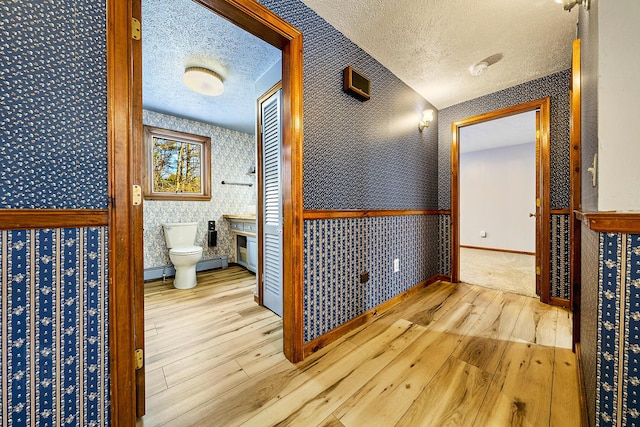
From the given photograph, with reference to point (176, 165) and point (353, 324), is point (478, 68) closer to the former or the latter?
point (353, 324)

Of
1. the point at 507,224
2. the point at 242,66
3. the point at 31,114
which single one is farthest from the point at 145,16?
→ the point at 507,224

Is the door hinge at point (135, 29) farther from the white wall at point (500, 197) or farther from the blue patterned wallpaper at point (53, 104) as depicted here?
the white wall at point (500, 197)

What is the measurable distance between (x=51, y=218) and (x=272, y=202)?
1341mm

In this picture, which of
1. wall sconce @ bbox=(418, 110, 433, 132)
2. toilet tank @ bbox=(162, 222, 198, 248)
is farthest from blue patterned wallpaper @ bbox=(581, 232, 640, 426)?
toilet tank @ bbox=(162, 222, 198, 248)

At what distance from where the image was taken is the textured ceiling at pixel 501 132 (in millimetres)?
3459

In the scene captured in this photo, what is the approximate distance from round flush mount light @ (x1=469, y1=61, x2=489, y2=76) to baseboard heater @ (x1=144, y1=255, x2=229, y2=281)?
3.98 meters

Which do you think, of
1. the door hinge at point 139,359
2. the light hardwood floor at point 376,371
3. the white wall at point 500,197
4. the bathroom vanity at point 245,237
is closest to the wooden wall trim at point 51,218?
the door hinge at point 139,359

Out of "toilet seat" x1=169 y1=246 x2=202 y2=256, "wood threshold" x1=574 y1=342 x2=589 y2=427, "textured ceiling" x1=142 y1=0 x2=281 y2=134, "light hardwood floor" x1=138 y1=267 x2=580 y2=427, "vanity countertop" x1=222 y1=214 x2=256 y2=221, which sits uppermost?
"textured ceiling" x1=142 y1=0 x2=281 y2=134

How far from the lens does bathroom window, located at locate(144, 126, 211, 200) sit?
3.11 meters

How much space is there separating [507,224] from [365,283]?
469cm

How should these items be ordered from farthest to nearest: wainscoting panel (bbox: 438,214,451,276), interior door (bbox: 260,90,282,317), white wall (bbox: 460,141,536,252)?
white wall (bbox: 460,141,536,252) < wainscoting panel (bbox: 438,214,451,276) < interior door (bbox: 260,90,282,317)

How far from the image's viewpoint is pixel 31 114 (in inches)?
28.1

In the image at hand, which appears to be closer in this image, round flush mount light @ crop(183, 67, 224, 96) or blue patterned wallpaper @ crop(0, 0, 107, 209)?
blue patterned wallpaper @ crop(0, 0, 107, 209)

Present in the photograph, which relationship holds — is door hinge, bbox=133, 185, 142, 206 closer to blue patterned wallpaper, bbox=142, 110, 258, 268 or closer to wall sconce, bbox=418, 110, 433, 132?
blue patterned wallpaper, bbox=142, 110, 258, 268
